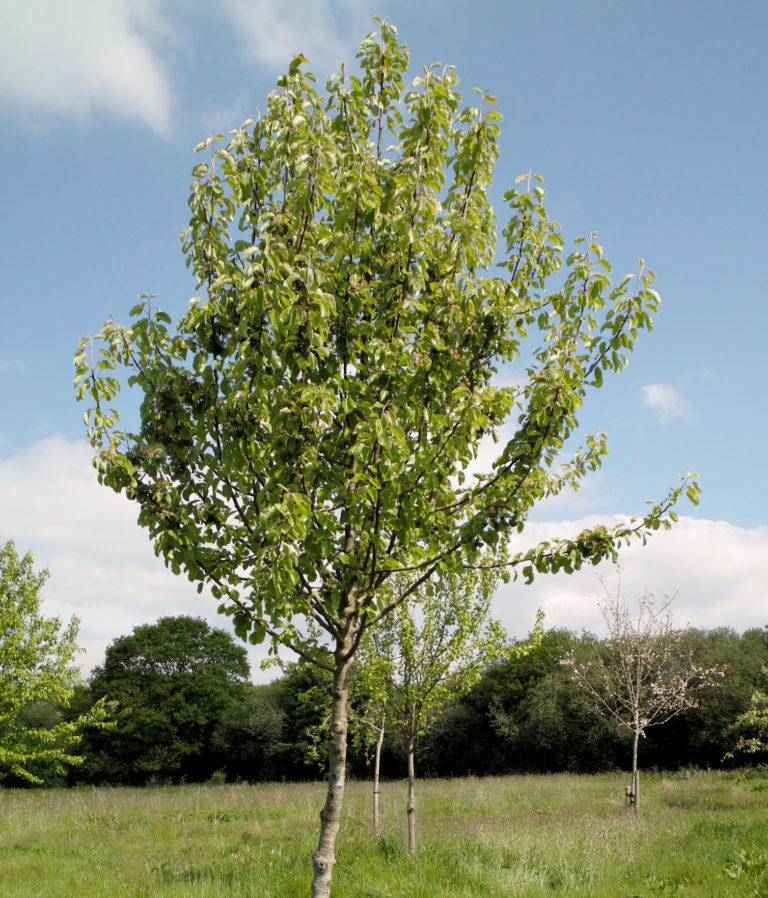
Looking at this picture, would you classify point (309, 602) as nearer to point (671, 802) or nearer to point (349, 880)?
point (349, 880)

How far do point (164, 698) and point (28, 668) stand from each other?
26703 mm

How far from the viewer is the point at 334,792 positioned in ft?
17.5

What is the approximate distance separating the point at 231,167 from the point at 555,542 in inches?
161

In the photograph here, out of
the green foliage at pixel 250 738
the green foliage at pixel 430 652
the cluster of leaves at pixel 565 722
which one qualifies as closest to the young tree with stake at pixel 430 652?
the green foliage at pixel 430 652

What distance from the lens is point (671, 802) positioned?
1892 centimetres

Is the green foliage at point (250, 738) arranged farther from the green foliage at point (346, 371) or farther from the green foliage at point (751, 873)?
the green foliage at point (346, 371)

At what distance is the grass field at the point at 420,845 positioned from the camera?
8.73 meters

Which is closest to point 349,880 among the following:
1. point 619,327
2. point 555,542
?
point 555,542

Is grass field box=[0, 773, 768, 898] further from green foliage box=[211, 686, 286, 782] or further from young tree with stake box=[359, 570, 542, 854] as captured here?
green foliage box=[211, 686, 286, 782]

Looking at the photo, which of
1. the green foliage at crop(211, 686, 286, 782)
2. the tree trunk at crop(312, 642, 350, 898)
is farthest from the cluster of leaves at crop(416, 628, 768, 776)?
the tree trunk at crop(312, 642, 350, 898)

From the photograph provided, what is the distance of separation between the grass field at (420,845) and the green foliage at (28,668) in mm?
2144

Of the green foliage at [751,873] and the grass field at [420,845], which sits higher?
the green foliage at [751,873]

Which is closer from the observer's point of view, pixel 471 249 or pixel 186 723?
pixel 471 249

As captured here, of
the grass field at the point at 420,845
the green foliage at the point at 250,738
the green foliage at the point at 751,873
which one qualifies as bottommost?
the green foliage at the point at 250,738
